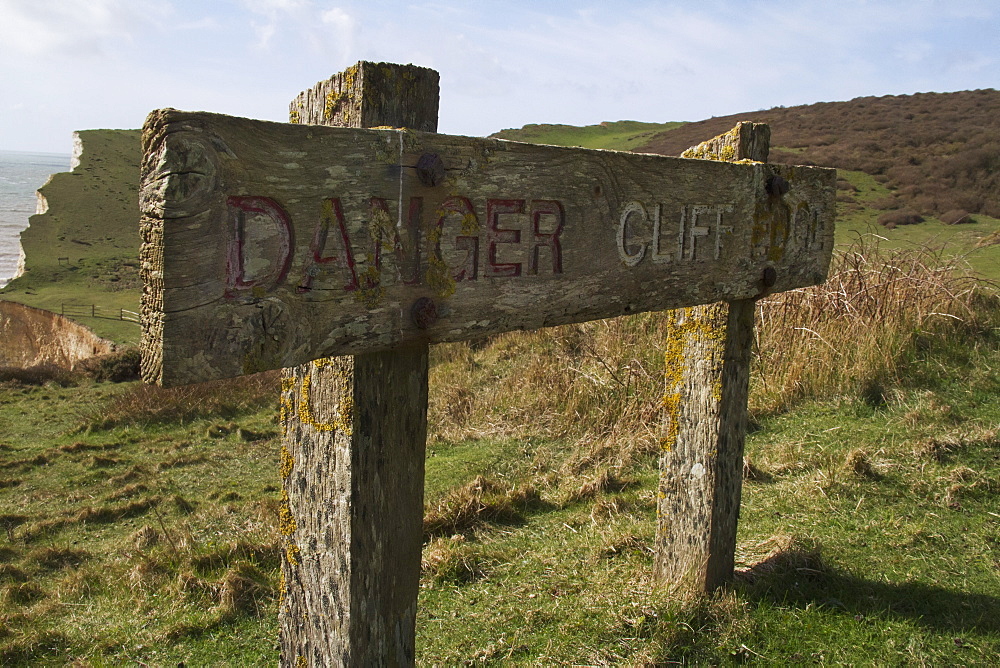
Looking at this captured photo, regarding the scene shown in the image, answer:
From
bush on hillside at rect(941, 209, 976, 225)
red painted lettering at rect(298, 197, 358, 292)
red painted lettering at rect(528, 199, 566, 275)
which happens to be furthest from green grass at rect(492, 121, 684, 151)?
red painted lettering at rect(298, 197, 358, 292)

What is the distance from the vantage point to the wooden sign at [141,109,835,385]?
114cm

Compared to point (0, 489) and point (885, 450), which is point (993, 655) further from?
point (0, 489)

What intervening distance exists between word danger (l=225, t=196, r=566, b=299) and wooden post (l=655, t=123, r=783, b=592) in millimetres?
1339

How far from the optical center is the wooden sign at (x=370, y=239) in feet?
3.75

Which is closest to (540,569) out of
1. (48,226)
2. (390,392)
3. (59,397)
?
(390,392)

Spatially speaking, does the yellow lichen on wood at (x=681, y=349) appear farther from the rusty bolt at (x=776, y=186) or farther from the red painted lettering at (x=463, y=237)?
the red painted lettering at (x=463, y=237)

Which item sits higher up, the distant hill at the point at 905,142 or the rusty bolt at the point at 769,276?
the distant hill at the point at 905,142

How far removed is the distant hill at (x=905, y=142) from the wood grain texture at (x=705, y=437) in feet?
52.4

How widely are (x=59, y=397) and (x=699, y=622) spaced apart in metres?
9.45

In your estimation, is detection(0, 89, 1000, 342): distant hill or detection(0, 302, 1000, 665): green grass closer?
detection(0, 302, 1000, 665): green grass

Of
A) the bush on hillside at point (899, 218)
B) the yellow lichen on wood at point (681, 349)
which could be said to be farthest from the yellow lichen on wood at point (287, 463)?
the bush on hillside at point (899, 218)

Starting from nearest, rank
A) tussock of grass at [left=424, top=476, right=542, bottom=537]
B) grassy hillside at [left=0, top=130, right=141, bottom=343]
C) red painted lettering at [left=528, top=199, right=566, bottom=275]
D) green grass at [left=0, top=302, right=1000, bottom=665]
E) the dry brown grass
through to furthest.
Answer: red painted lettering at [left=528, top=199, right=566, bottom=275], green grass at [left=0, top=302, right=1000, bottom=665], tussock of grass at [left=424, top=476, right=542, bottom=537], the dry brown grass, grassy hillside at [left=0, top=130, right=141, bottom=343]

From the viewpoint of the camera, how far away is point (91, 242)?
843 inches

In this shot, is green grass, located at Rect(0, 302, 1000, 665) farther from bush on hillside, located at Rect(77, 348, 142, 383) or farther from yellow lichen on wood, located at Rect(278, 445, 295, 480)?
bush on hillside, located at Rect(77, 348, 142, 383)
